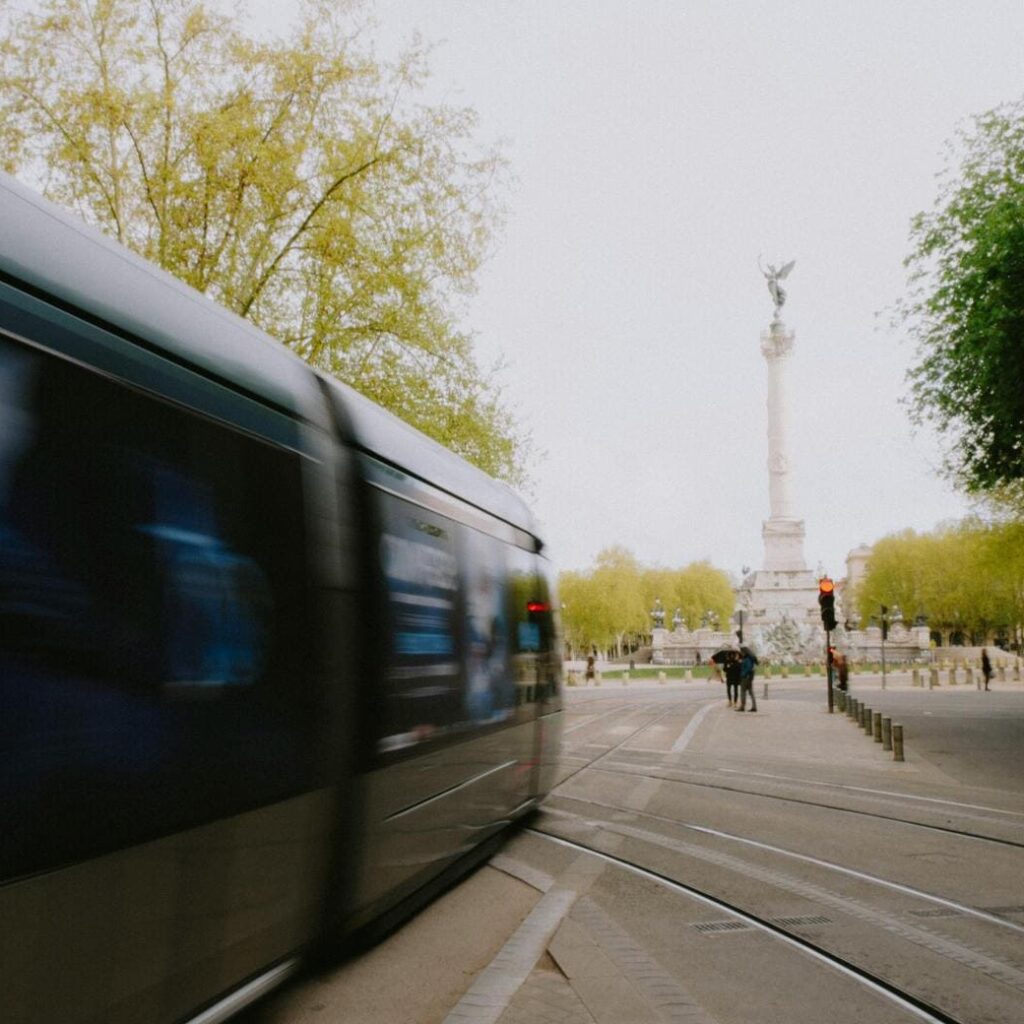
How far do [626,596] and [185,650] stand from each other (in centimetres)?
9123

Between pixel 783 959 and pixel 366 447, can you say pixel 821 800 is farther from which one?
pixel 366 447

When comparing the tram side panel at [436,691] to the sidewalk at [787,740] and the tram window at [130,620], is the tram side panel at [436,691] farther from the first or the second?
the sidewalk at [787,740]

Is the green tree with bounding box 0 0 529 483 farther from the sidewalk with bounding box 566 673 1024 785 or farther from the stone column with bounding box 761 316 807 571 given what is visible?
the stone column with bounding box 761 316 807 571

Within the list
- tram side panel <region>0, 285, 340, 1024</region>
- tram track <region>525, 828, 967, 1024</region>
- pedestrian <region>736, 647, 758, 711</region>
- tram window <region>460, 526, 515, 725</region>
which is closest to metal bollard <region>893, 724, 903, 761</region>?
tram track <region>525, 828, 967, 1024</region>

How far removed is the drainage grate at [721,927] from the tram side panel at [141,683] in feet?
8.61

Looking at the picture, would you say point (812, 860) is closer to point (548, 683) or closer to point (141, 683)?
point (548, 683)

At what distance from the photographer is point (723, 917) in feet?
21.6

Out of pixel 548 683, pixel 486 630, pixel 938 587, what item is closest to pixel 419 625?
pixel 486 630

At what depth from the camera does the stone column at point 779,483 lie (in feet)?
227

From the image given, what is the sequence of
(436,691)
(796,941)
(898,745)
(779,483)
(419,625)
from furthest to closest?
(779,483) → (898,745) → (436,691) → (796,941) → (419,625)

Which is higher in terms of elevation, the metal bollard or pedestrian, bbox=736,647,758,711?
pedestrian, bbox=736,647,758,711

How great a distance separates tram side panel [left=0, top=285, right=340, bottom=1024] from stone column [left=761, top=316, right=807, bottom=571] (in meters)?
66.9

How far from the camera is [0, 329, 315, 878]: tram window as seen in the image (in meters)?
2.93

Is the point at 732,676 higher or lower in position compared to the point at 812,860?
higher
